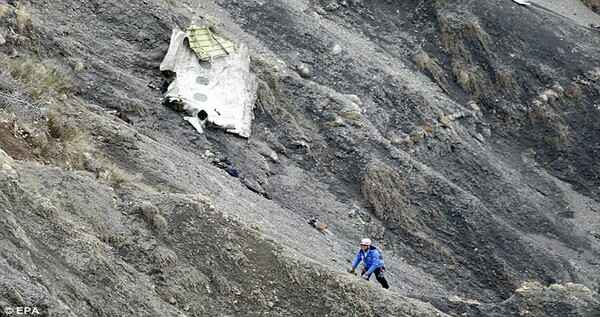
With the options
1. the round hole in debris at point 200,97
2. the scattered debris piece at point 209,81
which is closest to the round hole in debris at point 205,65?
the scattered debris piece at point 209,81

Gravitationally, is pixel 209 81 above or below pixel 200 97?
above

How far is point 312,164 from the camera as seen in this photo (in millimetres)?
23062

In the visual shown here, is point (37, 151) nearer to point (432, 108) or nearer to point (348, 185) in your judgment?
point (348, 185)

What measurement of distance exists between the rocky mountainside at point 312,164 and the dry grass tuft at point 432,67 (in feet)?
0.33

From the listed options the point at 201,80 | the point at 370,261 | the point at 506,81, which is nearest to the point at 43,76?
the point at 201,80

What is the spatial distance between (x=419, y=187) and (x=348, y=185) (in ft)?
8.12

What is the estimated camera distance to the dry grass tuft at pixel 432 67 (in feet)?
97.5

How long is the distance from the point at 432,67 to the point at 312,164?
9248 millimetres

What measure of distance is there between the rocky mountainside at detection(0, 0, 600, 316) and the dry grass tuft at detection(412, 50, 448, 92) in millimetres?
101

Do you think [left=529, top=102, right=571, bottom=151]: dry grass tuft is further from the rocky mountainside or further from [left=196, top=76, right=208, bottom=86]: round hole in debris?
[left=196, top=76, right=208, bottom=86]: round hole in debris

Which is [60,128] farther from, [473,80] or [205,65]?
[473,80]

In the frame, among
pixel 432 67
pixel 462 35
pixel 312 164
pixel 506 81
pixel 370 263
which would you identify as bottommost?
pixel 312 164

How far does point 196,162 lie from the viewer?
18266mm

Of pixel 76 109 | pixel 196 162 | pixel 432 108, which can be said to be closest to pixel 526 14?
pixel 432 108
